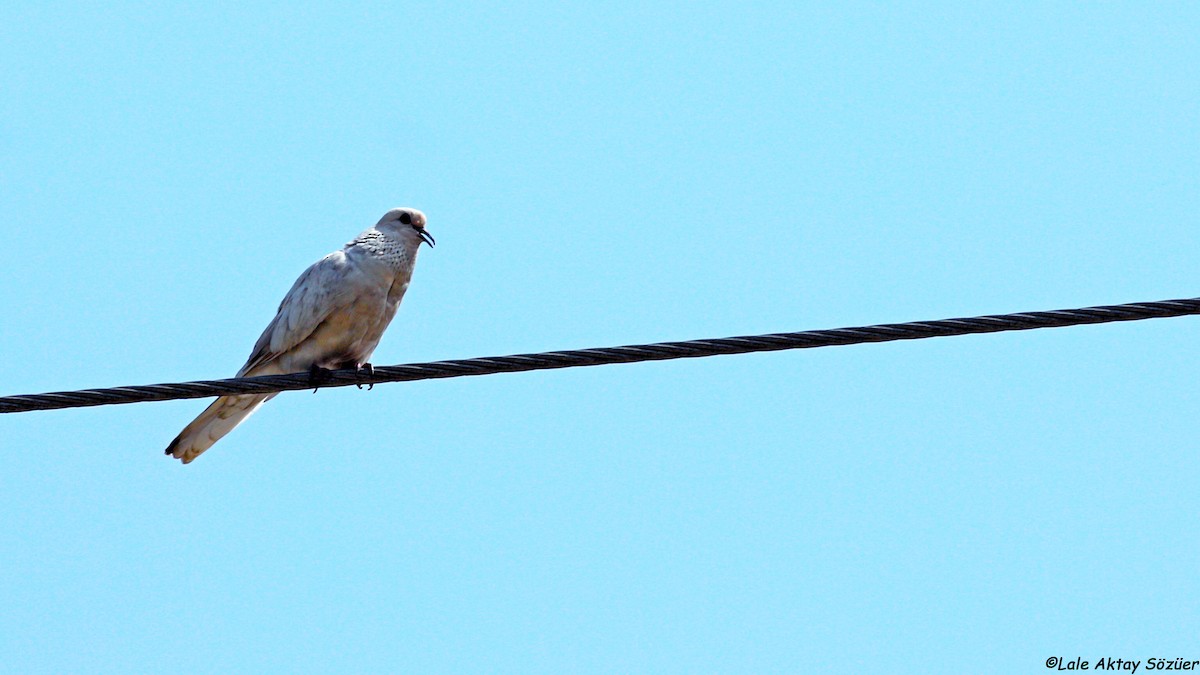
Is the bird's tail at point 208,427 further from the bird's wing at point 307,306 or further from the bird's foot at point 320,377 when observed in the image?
the bird's foot at point 320,377

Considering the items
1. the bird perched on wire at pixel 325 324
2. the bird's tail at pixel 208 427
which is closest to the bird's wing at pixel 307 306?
the bird perched on wire at pixel 325 324

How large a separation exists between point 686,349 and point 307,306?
322cm

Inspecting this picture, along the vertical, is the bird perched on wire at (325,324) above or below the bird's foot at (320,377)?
above

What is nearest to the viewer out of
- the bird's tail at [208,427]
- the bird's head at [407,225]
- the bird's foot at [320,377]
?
the bird's foot at [320,377]

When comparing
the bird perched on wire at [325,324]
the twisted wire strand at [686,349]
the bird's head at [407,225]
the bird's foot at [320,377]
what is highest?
the bird's head at [407,225]

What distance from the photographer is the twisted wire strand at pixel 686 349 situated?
4.61 meters

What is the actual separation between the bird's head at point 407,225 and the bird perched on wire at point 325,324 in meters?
0.16

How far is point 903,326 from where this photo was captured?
466 cm

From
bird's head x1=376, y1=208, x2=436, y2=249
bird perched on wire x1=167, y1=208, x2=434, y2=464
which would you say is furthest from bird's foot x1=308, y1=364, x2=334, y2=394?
bird's head x1=376, y1=208, x2=436, y2=249

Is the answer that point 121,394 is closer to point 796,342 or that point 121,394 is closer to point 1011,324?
point 796,342

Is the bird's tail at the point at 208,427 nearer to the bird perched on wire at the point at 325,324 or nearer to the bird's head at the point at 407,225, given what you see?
the bird perched on wire at the point at 325,324

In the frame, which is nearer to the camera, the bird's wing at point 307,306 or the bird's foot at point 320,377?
the bird's foot at point 320,377

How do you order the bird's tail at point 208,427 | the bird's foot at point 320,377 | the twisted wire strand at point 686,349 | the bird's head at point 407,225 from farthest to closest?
the bird's head at point 407,225
the bird's tail at point 208,427
the bird's foot at point 320,377
the twisted wire strand at point 686,349

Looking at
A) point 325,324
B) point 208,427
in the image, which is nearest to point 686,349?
point 325,324
